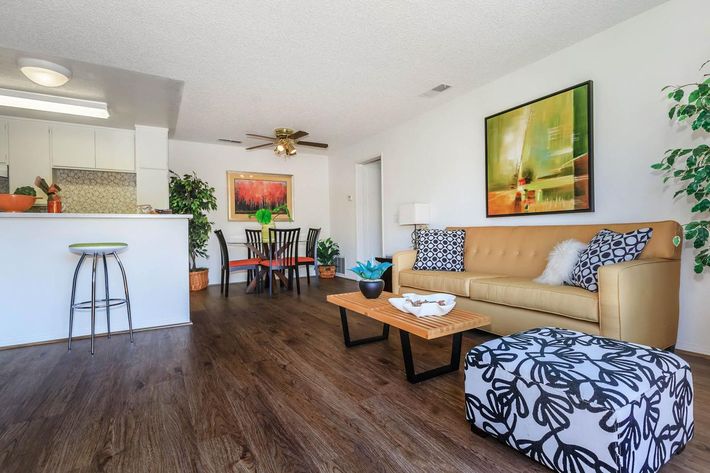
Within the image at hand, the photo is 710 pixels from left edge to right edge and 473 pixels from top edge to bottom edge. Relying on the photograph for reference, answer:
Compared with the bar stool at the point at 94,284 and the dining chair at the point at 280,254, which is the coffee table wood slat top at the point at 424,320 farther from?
the dining chair at the point at 280,254

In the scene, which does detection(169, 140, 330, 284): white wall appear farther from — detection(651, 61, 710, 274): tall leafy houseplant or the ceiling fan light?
detection(651, 61, 710, 274): tall leafy houseplant

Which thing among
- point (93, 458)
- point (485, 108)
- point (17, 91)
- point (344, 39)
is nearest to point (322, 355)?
point (93, 458)

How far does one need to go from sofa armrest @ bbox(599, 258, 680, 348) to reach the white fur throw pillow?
16.0 inches

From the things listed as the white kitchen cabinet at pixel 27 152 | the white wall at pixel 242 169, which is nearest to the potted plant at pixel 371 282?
the white wall at pixel 242 169

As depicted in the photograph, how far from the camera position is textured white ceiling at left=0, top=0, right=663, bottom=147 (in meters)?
2.43

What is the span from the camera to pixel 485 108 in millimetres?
3807

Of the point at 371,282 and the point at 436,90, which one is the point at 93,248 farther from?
the point at 436,90

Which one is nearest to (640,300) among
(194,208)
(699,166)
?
(699,166)

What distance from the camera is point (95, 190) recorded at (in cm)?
523

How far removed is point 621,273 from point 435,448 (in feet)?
5.05

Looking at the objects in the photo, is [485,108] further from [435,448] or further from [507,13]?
[435,448]

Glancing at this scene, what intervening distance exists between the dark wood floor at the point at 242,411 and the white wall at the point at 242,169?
3.53m

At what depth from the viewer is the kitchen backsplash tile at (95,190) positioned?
503 cm

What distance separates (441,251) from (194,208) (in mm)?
3871
